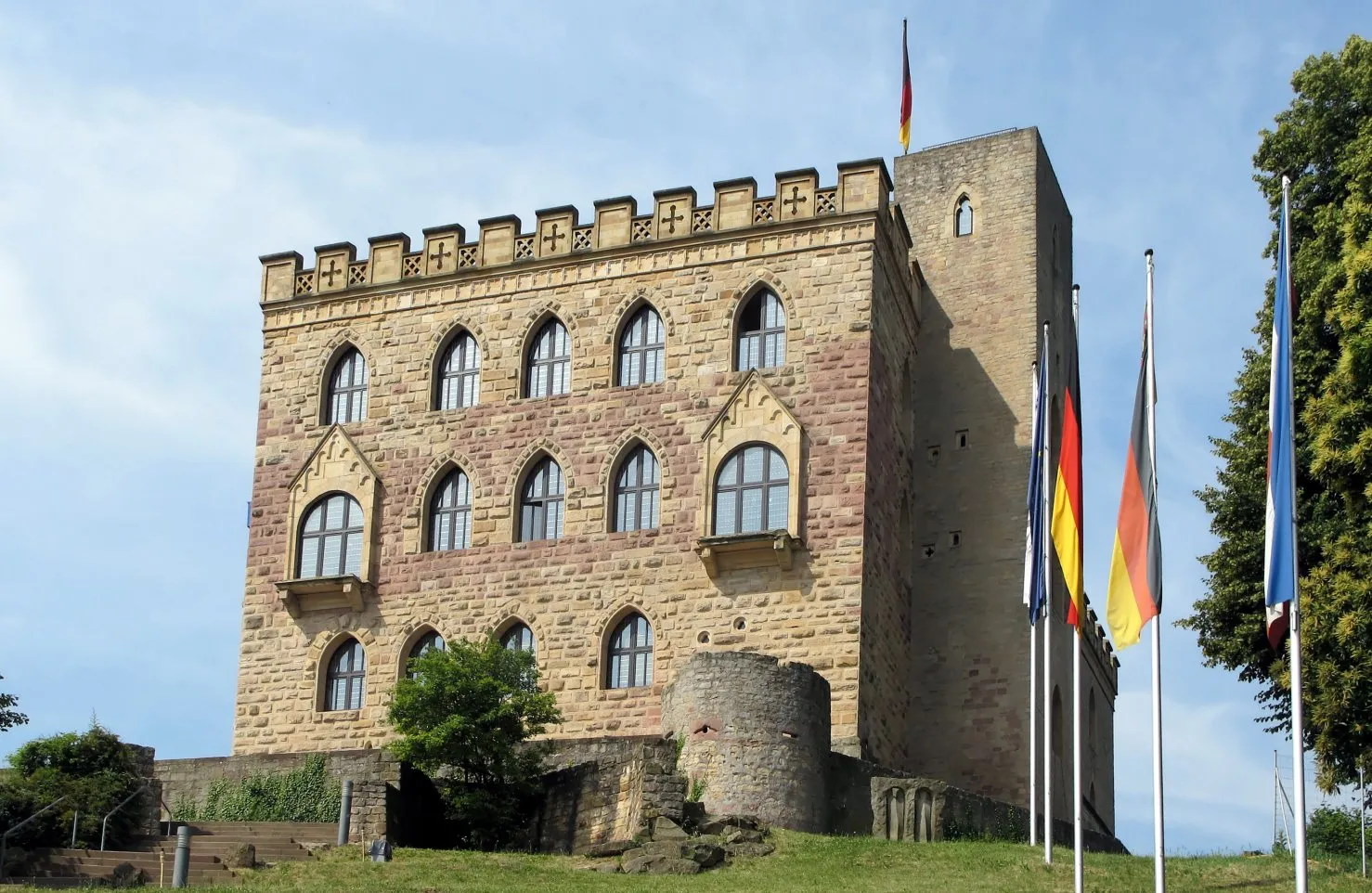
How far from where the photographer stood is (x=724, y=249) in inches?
1485

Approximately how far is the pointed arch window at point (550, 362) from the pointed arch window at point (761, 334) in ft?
10.3

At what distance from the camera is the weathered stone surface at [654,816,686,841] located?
28031mm

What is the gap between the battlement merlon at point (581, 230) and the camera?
3731 centimetres

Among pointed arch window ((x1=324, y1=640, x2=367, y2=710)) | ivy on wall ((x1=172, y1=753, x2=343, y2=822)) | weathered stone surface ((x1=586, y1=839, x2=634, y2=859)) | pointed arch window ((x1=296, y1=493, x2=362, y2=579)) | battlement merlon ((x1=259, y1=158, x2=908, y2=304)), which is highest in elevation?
battlement merlon ((x1=259, y1=158, x2=908, y2=304))

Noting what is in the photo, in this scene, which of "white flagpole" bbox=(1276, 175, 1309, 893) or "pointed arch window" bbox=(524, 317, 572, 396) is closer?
"white flagpole" bbox=(1276, 175, 1309, 893)

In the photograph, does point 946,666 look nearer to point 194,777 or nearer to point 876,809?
point 876,809

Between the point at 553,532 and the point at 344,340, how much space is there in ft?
18.8

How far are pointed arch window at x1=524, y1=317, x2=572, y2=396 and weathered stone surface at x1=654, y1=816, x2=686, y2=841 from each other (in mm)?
11394

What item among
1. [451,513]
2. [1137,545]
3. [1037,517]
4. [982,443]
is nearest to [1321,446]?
[1037,517]

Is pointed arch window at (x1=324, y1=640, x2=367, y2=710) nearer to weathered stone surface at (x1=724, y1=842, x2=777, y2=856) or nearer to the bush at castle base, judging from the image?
the bush at castle base

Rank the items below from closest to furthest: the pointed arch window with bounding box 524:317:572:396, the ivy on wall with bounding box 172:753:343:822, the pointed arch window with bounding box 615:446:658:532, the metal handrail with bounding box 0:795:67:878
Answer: the metal handrail with bounding box 0:795:67:878, the ivy on wall with bounding box 172:753:343:822, the pointed arch window with bounding box 615:446:658:532, the pointed arch window with bounding box 524:317:572:396

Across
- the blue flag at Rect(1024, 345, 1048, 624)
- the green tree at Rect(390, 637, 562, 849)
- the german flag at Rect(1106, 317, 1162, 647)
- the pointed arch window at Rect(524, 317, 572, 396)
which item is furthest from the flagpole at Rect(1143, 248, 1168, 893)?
the pointed arch window at Rect(524, 317, 572, 396)

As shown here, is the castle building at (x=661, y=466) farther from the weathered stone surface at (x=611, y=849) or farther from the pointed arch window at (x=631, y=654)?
the weathered stone surface at (x=611, y=849)

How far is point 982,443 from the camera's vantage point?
3969 cm
